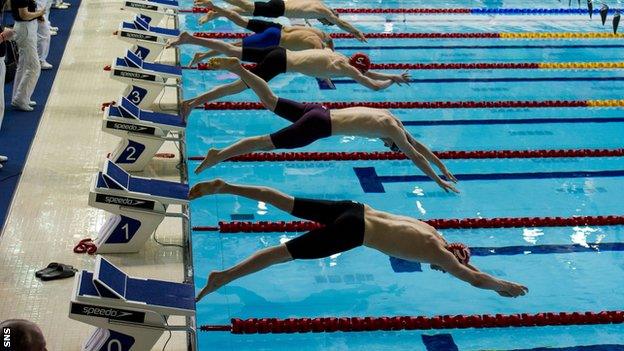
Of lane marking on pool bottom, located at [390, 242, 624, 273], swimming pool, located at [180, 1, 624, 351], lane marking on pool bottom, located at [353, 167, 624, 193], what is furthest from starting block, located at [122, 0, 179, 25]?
lane marking on pool bottom, located at [390, 242, 624, 273]

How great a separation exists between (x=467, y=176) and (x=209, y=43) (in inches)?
84.8

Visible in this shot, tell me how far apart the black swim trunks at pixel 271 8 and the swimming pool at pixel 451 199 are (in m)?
0.67

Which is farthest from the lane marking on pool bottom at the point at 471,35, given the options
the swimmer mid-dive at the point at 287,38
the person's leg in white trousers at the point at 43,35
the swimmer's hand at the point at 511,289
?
the swimmer's hand at the point at 511,289

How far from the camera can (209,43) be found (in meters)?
7.27

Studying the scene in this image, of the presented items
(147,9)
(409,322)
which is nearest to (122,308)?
(409,322)

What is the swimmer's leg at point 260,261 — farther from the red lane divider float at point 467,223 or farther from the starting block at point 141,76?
the starting block at point 141,76

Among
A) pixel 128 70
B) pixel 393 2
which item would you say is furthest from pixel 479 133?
pixel 393 2

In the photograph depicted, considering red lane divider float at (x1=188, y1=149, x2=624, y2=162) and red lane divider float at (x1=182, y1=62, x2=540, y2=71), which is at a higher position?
red lane divider float at (x1=188, y1=149, x2=624, y2=162)

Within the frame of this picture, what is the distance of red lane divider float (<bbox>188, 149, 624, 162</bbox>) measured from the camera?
7.56 meters

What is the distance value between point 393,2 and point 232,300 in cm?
766

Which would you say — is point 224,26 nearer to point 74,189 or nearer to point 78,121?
point 78,121

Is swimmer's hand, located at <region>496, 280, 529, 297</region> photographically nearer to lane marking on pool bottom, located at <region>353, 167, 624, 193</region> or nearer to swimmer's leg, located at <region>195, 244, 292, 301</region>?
swimmer's leg, located at <region>195, 244, 292, 301</region>

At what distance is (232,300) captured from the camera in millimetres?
5641

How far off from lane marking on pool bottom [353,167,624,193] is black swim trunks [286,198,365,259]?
196 cm
